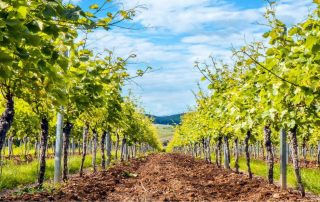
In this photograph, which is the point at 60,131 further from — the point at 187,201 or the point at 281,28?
the point at 281,28

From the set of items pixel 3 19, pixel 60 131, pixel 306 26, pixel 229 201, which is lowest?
pixel 229 201

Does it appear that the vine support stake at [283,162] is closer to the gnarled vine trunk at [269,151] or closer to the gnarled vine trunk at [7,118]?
the gnarled vine trunk at [269,151]

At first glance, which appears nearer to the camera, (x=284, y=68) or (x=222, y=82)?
(x=284, y=68)

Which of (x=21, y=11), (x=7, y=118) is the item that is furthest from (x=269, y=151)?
(x=21, y=11)

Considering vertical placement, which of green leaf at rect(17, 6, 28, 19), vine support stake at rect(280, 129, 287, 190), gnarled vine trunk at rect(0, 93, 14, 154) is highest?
green leaf at rect(17, 6, 28, 19)

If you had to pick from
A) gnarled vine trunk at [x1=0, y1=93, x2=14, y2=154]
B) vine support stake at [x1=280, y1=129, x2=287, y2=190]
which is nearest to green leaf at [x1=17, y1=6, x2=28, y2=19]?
gnarled vine trunk at [x1=0, y1=93, x2=14, y2=154]

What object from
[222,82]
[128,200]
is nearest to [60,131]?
[128,200]

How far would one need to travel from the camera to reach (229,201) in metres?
10.4

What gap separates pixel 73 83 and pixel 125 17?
10.3 ft

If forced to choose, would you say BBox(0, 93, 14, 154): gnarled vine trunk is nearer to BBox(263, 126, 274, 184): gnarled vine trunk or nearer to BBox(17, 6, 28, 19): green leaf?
BBox(17, 6, 28, 19): green leaf

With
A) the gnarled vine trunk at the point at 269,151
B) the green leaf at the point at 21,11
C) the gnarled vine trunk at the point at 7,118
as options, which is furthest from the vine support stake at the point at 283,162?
the green leaf at the point at 21,11

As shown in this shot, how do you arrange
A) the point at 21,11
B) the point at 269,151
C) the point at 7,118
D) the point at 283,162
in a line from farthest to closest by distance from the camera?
the point at 269,151 → the point at 283,162 → the point at 7,118 → the point at 21,11

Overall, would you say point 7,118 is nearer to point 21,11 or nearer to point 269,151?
point 21,11

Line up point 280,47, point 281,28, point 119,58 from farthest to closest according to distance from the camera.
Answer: point 119,58 → point 281,28 → point 280,47
